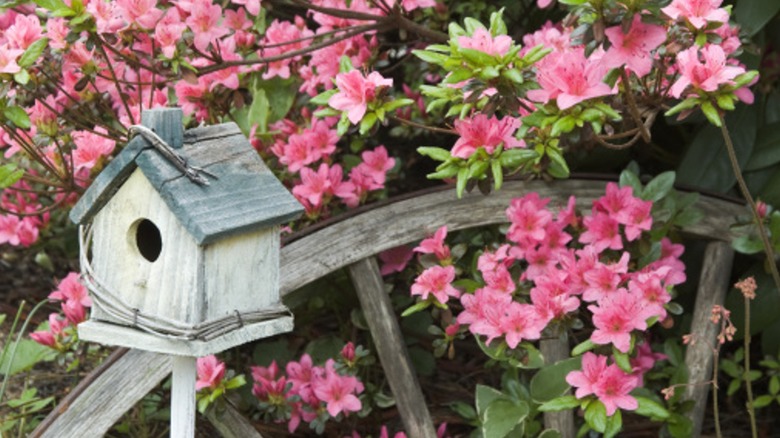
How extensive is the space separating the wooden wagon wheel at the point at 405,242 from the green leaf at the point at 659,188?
11 cm

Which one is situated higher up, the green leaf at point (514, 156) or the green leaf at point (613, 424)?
the green leaf at point (514, 156)

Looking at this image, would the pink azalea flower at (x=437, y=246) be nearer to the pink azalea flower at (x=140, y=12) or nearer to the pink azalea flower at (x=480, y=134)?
the pink azalea flower at (x=480, y=134)

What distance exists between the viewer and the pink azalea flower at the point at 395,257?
2695 mm

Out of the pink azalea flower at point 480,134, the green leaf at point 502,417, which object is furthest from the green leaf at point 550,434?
the pink azalea flower at point 480,134

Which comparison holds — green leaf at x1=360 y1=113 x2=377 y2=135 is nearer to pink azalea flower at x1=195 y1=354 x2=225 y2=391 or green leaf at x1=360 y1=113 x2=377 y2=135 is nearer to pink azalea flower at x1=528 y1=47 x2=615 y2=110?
pink azalea flower at x1=528 y1=47 x2=615 y2=110

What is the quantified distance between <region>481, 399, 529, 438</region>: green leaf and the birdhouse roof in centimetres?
66

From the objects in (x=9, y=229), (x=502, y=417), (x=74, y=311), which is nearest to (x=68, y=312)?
(x=74, y=311)

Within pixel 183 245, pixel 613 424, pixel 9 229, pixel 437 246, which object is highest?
pixel 9 229

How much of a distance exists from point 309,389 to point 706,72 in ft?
3.71

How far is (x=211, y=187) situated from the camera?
6.32 feet

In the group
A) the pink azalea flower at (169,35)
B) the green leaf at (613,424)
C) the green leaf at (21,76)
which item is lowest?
the green leaf at (613,424)

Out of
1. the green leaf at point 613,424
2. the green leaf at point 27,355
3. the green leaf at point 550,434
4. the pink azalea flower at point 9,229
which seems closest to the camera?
the green leaf at point 613,424

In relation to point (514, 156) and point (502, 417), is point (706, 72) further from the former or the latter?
point (502, 417)

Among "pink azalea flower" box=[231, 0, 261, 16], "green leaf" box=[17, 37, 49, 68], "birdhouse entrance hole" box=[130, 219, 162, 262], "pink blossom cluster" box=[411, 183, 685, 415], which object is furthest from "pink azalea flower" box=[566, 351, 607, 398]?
"green leaf" box=[17, 37, 49, 68]
